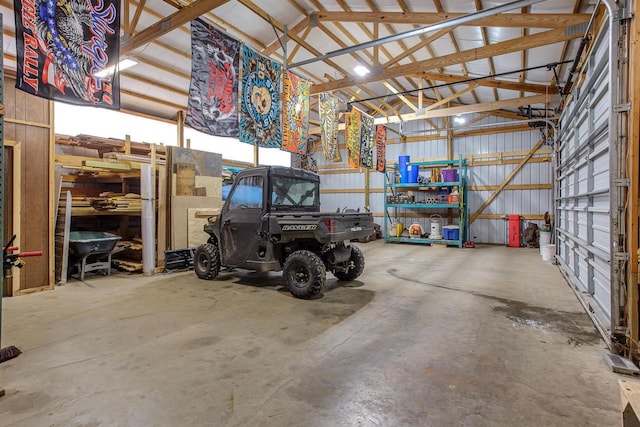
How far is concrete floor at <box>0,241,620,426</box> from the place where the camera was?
1.93 metres

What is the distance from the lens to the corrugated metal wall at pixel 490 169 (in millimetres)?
10750

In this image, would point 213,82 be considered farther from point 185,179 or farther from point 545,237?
point 545,237

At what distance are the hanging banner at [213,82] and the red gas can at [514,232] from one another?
387 inches

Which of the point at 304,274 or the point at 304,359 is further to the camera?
the point at 304,274

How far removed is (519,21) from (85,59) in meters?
5.79

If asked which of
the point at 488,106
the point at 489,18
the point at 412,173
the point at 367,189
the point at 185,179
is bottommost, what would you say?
the point at 185,179

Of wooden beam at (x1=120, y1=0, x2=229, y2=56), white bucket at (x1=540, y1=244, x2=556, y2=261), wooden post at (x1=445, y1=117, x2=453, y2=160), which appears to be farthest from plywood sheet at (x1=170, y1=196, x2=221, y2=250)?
wooden post at (x1=445, y1=117, x2=453, y2=160)

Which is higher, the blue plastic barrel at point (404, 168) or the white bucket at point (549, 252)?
the blue plastic barrel at point (404, 168)

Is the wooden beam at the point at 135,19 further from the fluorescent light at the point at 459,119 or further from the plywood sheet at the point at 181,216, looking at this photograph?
the fluorescent light at the point at 459,119

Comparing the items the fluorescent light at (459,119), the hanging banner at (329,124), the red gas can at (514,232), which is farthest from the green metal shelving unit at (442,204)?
the hanging banner at (329,124)

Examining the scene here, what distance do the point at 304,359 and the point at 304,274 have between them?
1834mm

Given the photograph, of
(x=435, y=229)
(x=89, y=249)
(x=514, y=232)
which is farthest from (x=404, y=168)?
(x=89, y=249)

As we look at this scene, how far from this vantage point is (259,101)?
529cm

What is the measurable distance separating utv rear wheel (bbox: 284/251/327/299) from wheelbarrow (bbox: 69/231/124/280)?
3426mm
